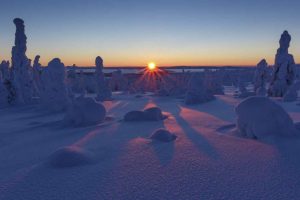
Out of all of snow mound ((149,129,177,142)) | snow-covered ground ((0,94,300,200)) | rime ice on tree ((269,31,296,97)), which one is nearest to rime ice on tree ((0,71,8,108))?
snow-covered ground ((0,94,300,200))

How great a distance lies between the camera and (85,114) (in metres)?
10.2

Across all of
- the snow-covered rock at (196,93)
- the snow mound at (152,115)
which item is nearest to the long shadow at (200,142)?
the snow mound at (152,115)

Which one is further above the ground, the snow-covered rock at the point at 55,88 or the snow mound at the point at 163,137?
the snow-covered rock at the point at 55,88

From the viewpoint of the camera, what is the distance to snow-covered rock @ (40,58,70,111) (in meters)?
15.8

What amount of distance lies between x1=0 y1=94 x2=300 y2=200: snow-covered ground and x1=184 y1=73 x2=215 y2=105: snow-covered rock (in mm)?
9768

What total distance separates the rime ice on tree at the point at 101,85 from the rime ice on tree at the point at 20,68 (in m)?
5.58

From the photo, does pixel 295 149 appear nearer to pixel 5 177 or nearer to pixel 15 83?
pixel 5 177

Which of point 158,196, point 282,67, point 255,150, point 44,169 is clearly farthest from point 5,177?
point 282,67

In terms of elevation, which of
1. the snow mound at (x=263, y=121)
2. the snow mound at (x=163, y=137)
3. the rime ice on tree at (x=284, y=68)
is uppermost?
the rime ice on tree at (x=284, y=68)

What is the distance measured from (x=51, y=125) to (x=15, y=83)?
11.5 metres

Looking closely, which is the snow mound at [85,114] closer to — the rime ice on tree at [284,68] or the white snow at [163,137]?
the white snow at [163,137]

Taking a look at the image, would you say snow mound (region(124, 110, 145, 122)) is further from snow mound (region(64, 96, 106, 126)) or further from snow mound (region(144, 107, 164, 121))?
snow mound (region(64, 96, 106, 126))

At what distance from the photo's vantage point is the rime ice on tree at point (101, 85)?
23.5 m

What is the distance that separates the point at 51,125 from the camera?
1047cm
